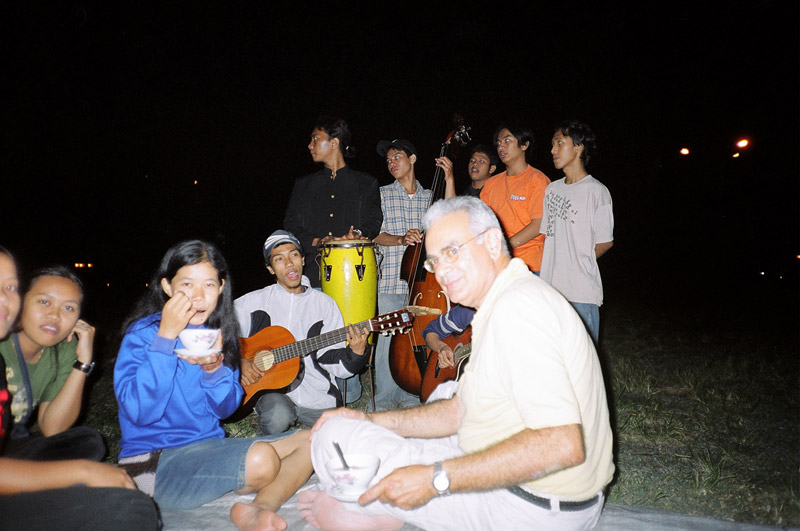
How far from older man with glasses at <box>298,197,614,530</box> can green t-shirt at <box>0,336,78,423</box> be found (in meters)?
1.56

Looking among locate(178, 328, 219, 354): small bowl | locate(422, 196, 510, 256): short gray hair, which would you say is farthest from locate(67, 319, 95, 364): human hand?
locate(422, 196, 510, 256): short gray hair

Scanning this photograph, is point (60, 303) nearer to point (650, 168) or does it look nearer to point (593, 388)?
point (593, 388)

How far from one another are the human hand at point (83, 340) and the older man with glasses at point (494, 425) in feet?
4.86

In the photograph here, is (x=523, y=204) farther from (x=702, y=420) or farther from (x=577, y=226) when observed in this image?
(x=702, y=420)

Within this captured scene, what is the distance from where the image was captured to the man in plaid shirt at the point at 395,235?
4.59 meters

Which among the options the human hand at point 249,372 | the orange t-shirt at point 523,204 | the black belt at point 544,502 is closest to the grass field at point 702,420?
the human hand at point 249,372

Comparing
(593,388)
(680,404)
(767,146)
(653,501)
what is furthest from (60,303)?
(767,146)

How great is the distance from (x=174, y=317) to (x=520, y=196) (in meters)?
3.35

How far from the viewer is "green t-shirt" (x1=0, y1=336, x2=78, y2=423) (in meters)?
2.32

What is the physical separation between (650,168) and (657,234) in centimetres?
323

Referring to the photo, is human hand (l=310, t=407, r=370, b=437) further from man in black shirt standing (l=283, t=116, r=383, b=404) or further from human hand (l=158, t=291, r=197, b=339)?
man in black shirt standing (l=283, t=116, r=383, b=404)

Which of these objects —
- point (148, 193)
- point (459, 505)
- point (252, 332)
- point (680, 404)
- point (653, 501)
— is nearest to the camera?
point (459, 505)

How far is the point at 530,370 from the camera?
1.50 meters

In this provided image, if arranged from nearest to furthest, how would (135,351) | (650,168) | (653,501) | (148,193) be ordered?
1. (135,351)
2. (653,501)
3. (148,193)
4. (650,168)
